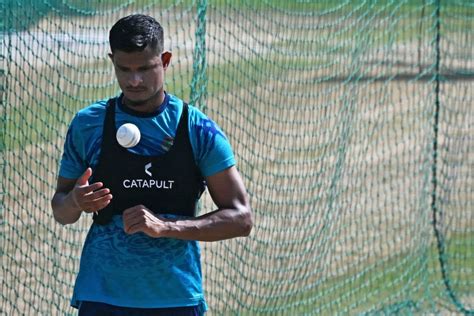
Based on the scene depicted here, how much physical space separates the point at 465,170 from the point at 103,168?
514 cm

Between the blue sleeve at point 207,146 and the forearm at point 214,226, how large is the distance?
154 mm

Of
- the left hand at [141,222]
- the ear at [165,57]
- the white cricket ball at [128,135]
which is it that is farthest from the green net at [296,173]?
the left hand at [141,222]

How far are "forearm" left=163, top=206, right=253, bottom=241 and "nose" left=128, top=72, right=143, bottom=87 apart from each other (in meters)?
0.47

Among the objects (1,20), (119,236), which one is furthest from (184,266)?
(1,20)

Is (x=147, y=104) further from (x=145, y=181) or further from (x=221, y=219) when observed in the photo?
(x=221, y=219)

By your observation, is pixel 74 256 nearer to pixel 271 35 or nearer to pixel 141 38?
pixel 271 35

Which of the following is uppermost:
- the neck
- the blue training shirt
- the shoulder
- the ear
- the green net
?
the ear

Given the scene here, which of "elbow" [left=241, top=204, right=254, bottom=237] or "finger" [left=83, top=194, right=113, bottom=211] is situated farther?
"elbow" [left=241, top=204, right=254, bottom=237]

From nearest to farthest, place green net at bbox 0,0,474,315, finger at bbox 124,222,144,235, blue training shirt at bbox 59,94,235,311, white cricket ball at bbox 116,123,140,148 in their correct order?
1. finger at bbox 124,222,144,235
2. white cricket ball at bbox 116,123,140,148
3. blue training shirt at bbox 59,94,235,311
4. green net at bbox 0,0,474,315

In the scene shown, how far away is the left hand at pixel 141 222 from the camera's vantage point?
3.74m

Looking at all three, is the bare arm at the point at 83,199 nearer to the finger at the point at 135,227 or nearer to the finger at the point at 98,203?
the finger at the point at 98,203

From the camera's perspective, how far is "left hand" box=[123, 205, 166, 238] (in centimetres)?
374

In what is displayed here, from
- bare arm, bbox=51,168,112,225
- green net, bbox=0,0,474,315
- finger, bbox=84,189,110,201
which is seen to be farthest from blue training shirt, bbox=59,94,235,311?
green net, bbox=0,0,474,315

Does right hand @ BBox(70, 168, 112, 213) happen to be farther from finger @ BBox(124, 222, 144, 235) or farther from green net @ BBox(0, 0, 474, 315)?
green net @ BBox(0, 0, 474, 315)
